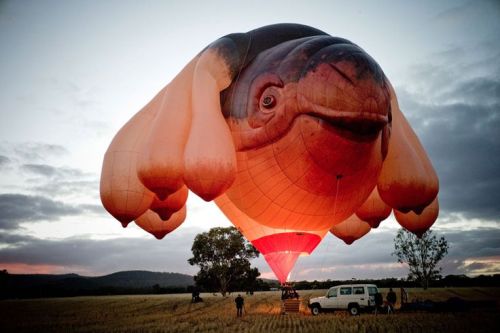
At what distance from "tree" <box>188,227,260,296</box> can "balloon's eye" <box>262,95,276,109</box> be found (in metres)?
33.4

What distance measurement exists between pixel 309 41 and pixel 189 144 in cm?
210

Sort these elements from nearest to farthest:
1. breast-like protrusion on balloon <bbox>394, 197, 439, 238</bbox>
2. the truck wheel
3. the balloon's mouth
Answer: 1. the balloon's mouth
2. breast-like protrusion on balloon <bbox>394, 197, 439, 238</bbox>
3. the truck wheel

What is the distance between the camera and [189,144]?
4.34 meters

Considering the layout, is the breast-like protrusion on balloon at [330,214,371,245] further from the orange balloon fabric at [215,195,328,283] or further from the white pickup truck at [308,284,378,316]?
the white pickup truck at [308,284,378,316]

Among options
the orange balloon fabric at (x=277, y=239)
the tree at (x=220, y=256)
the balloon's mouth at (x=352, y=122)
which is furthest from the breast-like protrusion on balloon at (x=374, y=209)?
the tree at (x=220, y=256)

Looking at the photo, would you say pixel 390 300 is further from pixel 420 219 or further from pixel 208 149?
pixel 208 149

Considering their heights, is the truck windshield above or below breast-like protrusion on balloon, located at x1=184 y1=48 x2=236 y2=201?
below

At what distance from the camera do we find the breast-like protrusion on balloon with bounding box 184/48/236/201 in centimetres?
418

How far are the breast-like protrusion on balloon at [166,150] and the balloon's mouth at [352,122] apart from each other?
1585mm

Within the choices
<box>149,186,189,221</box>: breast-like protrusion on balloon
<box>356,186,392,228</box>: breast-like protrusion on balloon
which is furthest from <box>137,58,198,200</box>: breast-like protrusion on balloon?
<box>356,186,392,228</box>: breast-like protrusion on balloon

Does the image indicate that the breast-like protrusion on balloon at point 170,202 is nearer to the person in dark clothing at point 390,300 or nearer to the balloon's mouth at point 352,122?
the balloon's mouth at point 352,122

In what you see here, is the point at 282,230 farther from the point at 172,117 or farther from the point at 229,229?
the point at 229,229

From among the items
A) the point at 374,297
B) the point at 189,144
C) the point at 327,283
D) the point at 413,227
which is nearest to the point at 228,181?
the point at 189,144

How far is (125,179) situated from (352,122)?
309 centimetres
